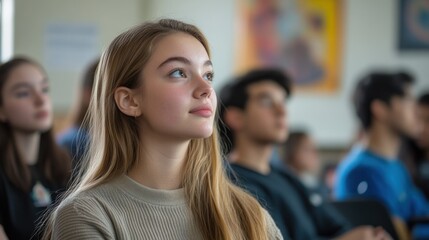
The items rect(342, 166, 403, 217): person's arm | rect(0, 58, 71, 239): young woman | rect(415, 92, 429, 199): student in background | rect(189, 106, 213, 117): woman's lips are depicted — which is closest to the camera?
rect(189, 106, 213, 117): woman's lips

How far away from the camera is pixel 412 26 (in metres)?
6.47

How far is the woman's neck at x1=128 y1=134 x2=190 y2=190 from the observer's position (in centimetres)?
176

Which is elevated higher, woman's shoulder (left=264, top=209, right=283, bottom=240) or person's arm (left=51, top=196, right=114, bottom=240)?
person's arm (left=51, top=196, right=114, bottom=240)

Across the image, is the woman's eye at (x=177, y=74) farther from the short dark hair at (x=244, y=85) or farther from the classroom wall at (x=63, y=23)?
the classroom wall at (x=63, y=23)

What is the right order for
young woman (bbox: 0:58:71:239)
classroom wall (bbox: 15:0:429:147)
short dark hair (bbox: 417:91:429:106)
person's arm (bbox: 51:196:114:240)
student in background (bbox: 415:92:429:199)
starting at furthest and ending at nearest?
classroom wall (bbox: 15:0:429:147), short dark hair (bbox: 417:91:429:106), student in background (bbox: 415:92:429:199), young woman (bbox: 0:58:71:239), person's arm (bbox: 51:196:114:240)

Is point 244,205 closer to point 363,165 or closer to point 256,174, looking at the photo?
point 256,174

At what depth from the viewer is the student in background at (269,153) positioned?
2.88 m

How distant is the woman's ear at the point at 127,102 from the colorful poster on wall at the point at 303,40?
4610 mm

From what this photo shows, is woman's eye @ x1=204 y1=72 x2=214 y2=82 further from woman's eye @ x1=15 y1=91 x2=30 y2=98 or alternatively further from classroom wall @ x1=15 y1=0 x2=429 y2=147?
classroom wall @ x1=15 y1=0 x2=429 y2=147

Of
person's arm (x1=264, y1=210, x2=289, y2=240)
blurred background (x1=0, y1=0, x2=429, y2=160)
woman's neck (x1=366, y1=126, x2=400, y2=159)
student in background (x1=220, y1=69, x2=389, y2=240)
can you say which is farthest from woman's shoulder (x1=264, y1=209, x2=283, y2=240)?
blurred background (x1=0, y1=0, x2=429, y2=160)

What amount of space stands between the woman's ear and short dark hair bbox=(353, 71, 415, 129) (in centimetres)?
235

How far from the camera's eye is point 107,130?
1777 millimetres

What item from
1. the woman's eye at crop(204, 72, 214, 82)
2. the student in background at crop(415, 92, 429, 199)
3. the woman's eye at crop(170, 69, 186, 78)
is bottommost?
the student in background at crop(415, 92, 429, 199)

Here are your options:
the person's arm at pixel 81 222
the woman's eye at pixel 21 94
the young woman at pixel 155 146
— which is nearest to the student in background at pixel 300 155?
the woman's eye at pixel 21 94
